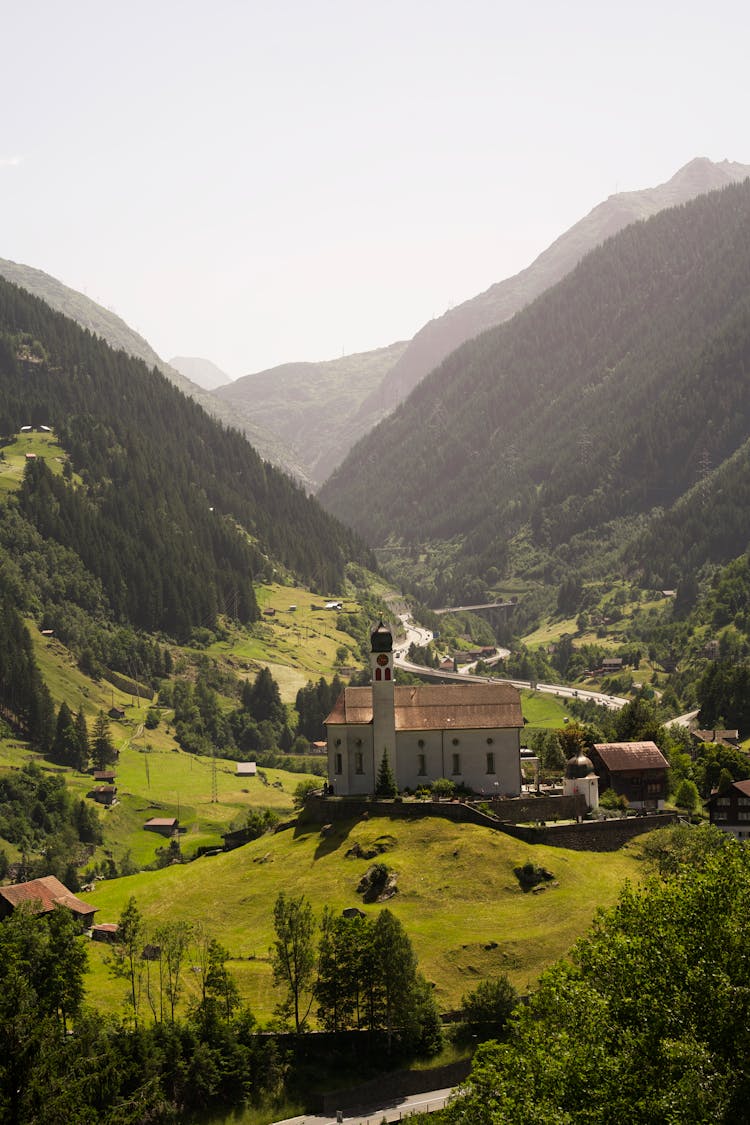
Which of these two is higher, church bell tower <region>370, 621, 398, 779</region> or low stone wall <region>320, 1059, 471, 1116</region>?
church bell tower <region>370, 621, 398, 779</region>

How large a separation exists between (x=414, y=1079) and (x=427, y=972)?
7.95 meters

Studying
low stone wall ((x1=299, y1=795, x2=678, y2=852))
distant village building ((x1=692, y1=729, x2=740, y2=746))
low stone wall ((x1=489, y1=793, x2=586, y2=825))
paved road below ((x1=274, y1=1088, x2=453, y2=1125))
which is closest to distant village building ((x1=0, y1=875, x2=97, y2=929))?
low stone wall ((x1=299, y1=795, x2=678, y2=852))

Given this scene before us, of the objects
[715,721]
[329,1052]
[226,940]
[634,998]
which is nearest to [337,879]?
[226,940]

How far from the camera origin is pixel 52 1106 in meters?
64.6

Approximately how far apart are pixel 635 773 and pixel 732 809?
386 inches

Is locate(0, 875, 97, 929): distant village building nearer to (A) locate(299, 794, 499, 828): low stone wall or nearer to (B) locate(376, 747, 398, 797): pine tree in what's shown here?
(A) locate(299, 794, 499, 828): low stone wall

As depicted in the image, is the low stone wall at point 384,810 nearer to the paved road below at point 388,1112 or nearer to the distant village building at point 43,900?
the distant village building at point 43,900

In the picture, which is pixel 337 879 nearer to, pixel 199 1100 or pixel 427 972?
pixel 427 972

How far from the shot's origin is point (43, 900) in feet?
370

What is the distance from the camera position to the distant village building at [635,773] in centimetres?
12938

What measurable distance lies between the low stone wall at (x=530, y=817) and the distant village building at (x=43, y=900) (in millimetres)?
23428

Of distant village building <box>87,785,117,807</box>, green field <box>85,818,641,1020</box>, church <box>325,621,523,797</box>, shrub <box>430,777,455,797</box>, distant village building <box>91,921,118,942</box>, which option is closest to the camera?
green field <box>85,818,641,1020</box>

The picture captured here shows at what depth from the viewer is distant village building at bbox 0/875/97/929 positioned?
362ft

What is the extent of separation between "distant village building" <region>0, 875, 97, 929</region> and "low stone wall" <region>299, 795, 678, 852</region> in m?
23.4
